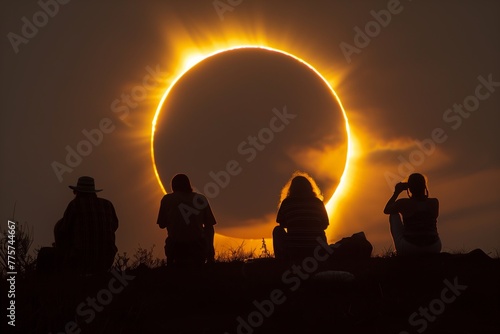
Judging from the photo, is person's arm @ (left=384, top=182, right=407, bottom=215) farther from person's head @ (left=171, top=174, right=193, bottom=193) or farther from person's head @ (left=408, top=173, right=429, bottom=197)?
person's head @ (left=171, top=174, right=193, bottom=193)

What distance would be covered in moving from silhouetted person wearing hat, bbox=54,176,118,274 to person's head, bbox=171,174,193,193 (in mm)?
1126

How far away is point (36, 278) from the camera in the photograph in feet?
26.2

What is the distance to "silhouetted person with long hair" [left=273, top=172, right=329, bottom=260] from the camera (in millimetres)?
9367

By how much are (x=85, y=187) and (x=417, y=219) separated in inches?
196

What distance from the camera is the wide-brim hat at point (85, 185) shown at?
30.7 feet

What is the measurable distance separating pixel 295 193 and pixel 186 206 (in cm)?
170

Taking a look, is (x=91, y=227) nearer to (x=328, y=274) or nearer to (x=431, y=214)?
(x=328, y=274)

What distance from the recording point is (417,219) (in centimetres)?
920

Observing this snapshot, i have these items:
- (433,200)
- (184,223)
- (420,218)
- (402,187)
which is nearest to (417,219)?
(420,218)

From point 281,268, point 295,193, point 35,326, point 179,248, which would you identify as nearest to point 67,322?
point 35,326

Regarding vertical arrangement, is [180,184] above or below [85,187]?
above

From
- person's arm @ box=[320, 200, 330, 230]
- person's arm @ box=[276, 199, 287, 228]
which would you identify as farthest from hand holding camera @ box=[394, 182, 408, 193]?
person's arm @ box=[276, 199, 287, 228]

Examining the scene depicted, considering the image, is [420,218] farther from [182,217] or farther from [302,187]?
[182,217]

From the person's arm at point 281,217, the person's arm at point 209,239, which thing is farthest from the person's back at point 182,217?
the person's arm at point 281,217
